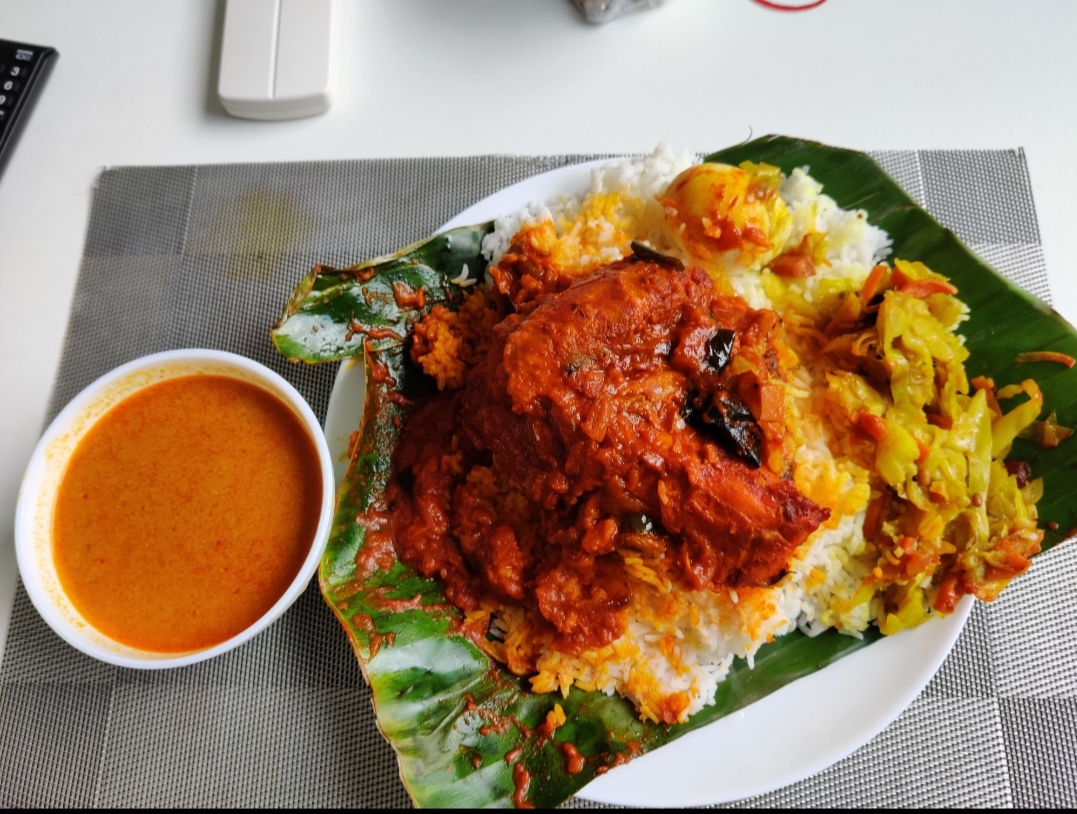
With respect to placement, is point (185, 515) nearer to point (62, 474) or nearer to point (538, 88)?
point (62, 474)

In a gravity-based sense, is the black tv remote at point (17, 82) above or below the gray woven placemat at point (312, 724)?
above

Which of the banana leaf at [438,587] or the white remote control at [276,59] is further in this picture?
the white remote control at [276,59]

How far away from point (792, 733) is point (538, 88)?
2564mm

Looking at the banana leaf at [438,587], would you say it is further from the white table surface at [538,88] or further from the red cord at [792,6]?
the red cord at [792,6]

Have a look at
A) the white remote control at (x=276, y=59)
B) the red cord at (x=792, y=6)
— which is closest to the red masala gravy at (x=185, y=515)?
the white remote control at (x=276, y=59)

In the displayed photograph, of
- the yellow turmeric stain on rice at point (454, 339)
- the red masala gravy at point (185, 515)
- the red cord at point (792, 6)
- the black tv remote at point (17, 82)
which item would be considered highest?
the red cord at point (792, 6)

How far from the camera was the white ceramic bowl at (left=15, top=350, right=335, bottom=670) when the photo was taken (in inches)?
70.8

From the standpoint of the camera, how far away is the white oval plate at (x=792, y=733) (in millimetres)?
1863

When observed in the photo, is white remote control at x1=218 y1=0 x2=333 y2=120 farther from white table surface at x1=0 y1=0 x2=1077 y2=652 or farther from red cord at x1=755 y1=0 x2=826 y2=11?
red cord at x1=755 y1=0 x2=826 y2=11

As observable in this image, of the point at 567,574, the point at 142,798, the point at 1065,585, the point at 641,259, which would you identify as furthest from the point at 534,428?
the point at 1065,585

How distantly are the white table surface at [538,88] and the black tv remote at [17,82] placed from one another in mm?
60

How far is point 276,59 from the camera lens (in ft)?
9.61

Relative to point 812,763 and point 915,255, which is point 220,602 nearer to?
point 812,763

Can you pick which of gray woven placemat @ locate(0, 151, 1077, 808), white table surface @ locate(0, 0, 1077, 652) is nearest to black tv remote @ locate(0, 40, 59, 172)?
white table surface @ locate(0, 0, 1077, 652)
